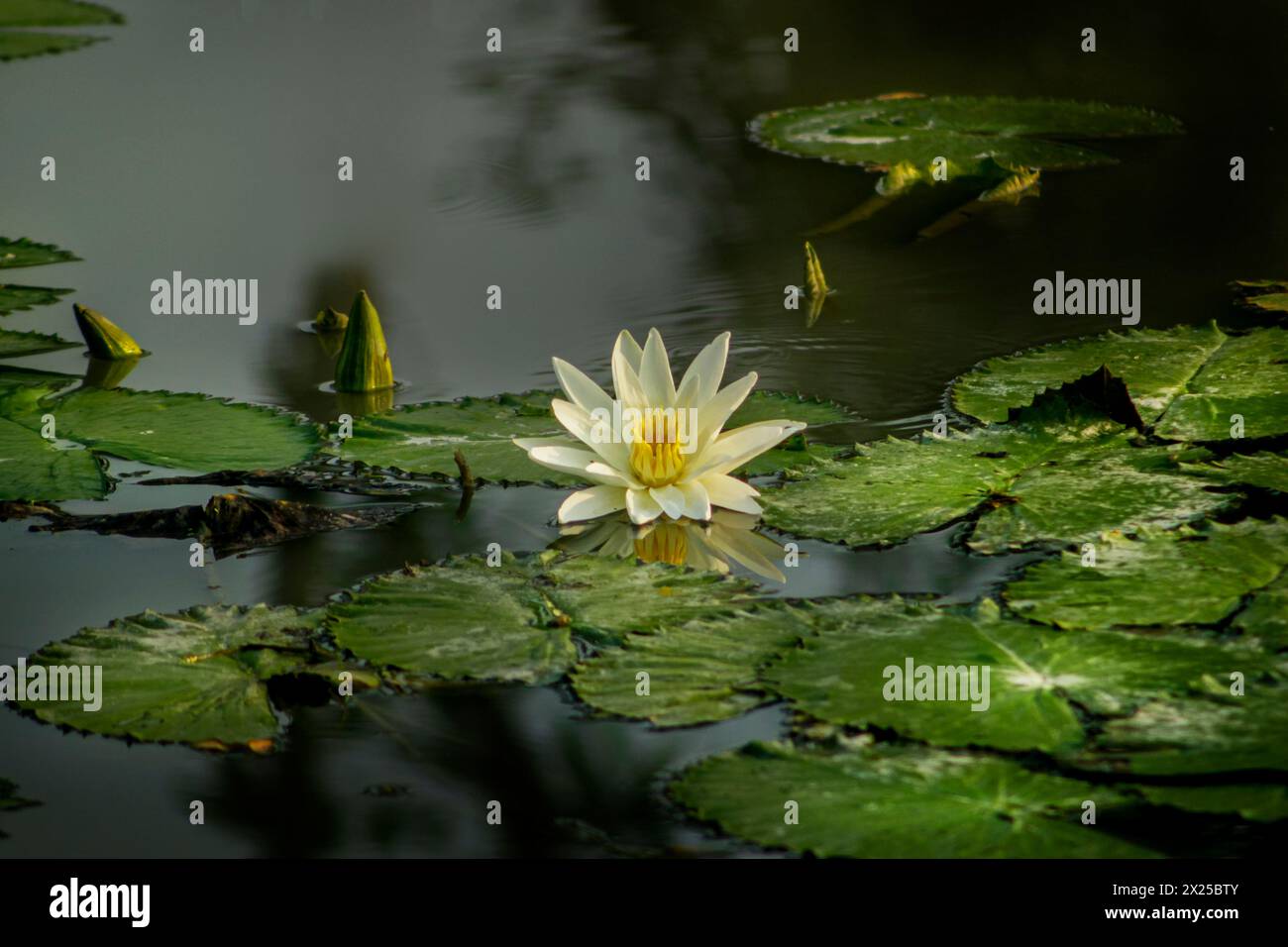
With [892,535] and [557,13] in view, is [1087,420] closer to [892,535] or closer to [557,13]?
[892,535]

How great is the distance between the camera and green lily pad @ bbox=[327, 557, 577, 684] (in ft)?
6.08

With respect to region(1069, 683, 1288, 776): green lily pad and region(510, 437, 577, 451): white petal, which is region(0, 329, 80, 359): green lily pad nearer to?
region(510, 437, 577, 451): white petal

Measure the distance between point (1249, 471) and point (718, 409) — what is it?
865 mm

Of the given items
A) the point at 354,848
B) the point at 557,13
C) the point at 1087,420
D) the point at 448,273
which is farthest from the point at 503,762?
the point at 557,13

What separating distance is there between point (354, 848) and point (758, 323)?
2.03 m

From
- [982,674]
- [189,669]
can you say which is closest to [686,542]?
[982,674]

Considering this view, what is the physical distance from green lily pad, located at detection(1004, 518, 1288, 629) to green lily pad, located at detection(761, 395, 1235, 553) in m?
0.09

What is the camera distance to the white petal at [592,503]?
2283 millimetres

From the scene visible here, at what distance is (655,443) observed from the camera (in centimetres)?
232

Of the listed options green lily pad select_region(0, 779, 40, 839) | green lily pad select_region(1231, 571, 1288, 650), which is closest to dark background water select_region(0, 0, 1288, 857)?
green lily pad select_region(0, 779, 40, 839)

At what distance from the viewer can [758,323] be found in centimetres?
333

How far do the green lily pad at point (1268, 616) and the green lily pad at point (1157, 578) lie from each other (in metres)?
0.02

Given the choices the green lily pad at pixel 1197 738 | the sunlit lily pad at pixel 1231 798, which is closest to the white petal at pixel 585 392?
the green lily pad at pixel 1197 738

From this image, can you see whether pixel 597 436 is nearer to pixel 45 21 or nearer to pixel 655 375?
pixel 655 375
